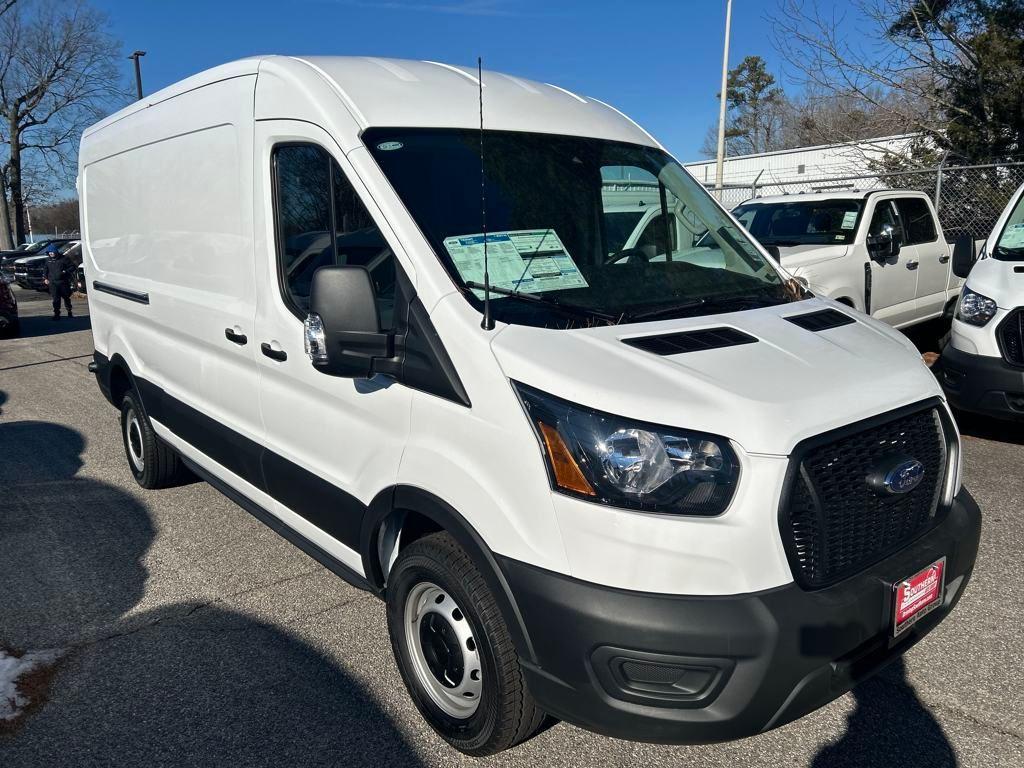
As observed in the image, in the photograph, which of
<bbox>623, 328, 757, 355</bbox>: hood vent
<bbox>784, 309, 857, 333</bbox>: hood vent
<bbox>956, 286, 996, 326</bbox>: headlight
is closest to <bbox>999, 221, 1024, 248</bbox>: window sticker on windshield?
<bbox>956, 286, 996, 326</bbox>: headlight

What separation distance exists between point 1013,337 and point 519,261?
13.9 ft

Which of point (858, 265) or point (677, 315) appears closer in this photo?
point (677, 315)

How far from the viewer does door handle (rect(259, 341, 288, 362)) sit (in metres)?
3.28

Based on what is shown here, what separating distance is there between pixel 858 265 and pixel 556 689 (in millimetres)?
7014

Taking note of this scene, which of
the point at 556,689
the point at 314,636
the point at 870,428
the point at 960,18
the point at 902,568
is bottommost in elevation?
the point at 314,636

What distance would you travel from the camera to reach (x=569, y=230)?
10.0ft

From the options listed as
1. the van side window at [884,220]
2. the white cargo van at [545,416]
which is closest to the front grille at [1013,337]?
the white cargo van at [545,416]

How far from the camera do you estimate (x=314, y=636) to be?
355 cm

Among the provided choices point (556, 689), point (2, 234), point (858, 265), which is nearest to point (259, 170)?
point (556, 689)

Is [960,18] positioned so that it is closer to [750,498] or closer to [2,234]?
[750,498]

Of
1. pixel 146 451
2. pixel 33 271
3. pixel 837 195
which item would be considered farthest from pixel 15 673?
pixel 33 271

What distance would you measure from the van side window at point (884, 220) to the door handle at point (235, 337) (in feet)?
22.8

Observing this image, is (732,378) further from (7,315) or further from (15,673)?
(7,315)

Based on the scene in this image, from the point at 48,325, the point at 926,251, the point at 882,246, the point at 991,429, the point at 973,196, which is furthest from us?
the point at 48,325
